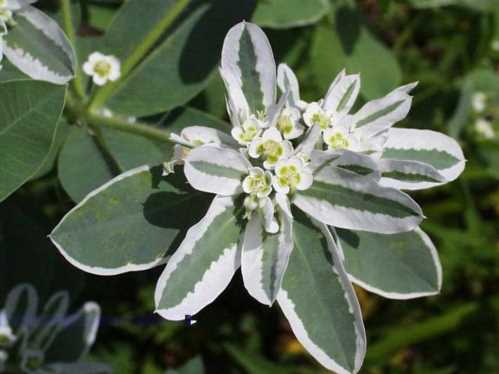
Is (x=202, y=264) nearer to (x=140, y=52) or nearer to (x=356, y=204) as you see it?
(x=356, y=204)

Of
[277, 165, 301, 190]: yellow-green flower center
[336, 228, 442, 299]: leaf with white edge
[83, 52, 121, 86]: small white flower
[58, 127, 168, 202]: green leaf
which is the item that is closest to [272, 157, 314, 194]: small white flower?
[277, 165, 301, 190]: yellow-green flower center

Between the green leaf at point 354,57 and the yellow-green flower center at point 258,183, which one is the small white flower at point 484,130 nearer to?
the green leaf at point 354,57

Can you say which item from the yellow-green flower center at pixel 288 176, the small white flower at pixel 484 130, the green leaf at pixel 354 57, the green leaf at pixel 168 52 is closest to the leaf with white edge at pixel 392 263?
the yellow-green flower center at pixel 288 176

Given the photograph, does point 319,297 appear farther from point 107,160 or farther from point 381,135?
point 107,160

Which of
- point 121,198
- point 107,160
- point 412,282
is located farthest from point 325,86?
point 121,198

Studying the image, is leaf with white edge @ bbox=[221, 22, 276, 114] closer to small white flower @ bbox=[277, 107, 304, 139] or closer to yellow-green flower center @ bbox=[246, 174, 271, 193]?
small white flower @ bbox=[277, 107, 304, 139]

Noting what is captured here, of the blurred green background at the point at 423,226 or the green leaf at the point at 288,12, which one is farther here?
the blurred green background at the point at 423,226
